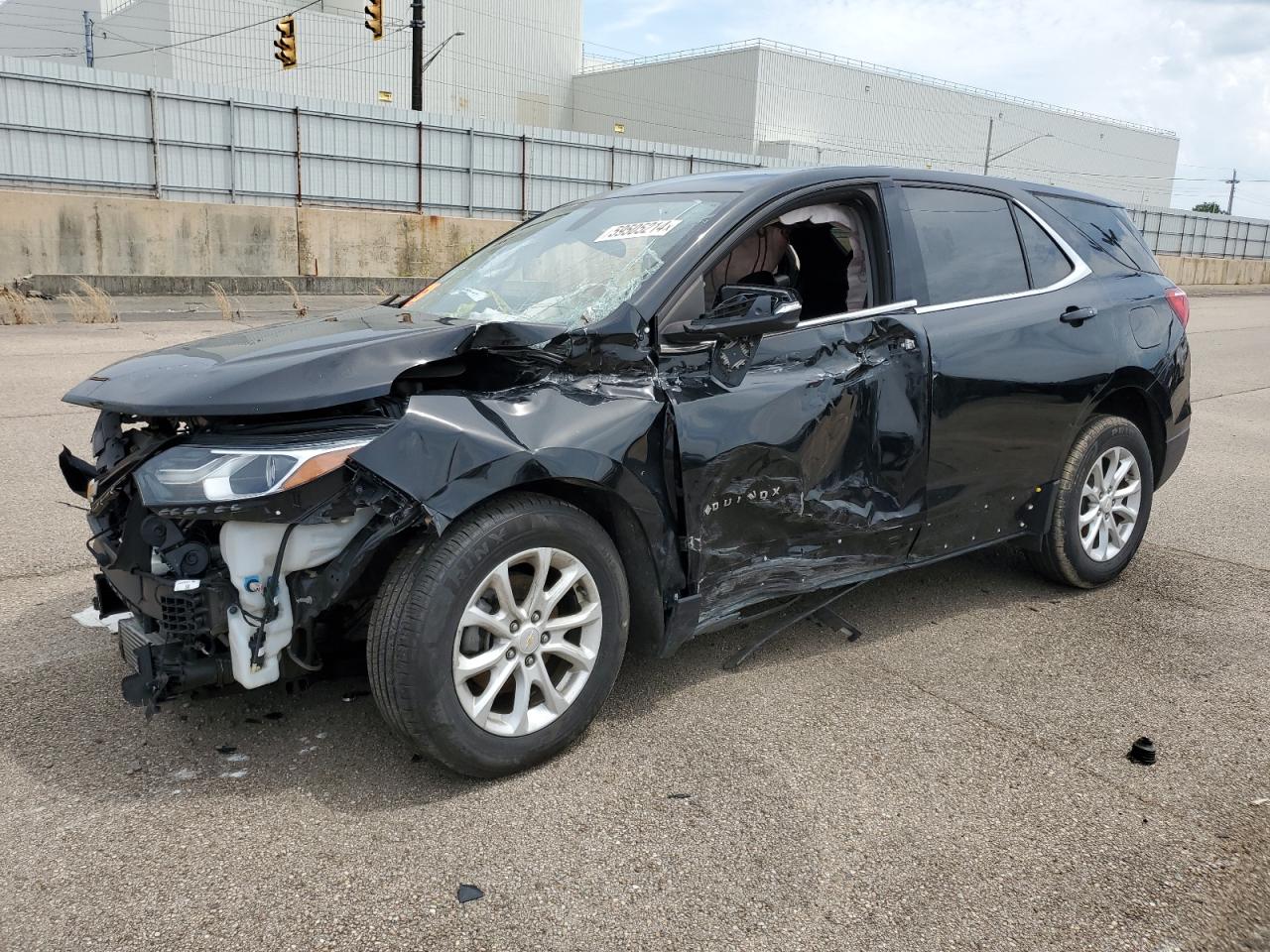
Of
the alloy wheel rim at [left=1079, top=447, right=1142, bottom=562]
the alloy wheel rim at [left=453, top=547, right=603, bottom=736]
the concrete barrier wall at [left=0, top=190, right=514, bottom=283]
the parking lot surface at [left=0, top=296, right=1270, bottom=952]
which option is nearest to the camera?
the parking lot surface at [left=0, top=296, right=1270, bottom=952]

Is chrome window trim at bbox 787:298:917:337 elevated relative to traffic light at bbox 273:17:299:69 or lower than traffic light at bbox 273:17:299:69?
lower

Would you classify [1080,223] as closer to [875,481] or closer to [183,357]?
[875,481]

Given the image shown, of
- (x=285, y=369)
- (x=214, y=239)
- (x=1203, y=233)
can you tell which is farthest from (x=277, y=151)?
(x=1203, y=233)

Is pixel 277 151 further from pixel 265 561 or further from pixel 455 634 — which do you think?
pixel 455 634

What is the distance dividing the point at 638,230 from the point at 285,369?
1.45 metres

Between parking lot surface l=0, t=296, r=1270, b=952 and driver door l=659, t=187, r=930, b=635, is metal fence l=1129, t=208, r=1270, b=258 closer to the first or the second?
driver door l=659, t=187, r=930, b=635

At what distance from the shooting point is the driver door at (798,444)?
342 centimetres

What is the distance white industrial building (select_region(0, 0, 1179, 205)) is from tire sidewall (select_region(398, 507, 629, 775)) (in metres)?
50.2

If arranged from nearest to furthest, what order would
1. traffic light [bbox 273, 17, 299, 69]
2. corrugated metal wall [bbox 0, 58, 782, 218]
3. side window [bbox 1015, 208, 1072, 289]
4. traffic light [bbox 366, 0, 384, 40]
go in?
side window [bbox 1015, 208, 1072, 289], corrugated metal wall [bbox 0, 58, 782, 218], traffic light [bbox 366, 0, 384, 40], traffic light [bbox 273, 17, 299, 69]

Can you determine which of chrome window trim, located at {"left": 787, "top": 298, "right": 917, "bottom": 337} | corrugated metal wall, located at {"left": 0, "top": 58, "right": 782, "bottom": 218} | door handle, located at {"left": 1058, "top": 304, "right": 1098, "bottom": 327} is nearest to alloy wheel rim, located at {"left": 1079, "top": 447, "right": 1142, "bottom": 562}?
door handle, located at {"left": 1058, "top": 304, "right": 1098, "bottom": 327}

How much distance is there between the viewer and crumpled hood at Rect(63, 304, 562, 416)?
2914 millimetres

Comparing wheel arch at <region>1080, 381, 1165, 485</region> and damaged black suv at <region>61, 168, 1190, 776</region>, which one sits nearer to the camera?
damaged black suv at <region>61, 168, 1190, 776</region>

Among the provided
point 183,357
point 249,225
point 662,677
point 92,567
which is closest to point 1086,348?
point 662,677

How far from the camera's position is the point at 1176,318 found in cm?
509
